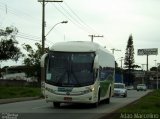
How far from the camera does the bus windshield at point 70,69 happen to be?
27344 millimetres

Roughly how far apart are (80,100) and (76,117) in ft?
17.5

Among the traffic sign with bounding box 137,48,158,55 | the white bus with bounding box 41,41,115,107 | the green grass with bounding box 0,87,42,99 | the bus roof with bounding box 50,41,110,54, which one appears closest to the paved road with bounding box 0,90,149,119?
the white bus with bounding box 41,41,115,107

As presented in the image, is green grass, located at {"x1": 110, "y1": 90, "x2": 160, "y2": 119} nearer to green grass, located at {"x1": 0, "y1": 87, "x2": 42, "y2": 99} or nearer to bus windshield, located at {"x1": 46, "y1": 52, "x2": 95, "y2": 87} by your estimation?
bus windshield, located at {"x1": 46, "y1": 52, "x2": 95, "y2": 87}

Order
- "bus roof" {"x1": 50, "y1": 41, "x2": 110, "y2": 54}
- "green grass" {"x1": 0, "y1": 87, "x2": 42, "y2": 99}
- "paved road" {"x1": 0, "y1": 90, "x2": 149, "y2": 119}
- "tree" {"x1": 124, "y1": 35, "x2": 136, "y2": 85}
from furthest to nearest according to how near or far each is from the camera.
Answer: "tree" {"x1": 124, "y1": 35, "x2": 136, "y2": 85} < "green grass" {"x1": 0, "y1": 87, "x2": 42, "y2": 99} < "bus roof" {"x1": 50, "y1": 41, "x2": 110, "y2": 54} < "paved road" {"x1": 0, "y1": 90, "x2": 149, "y2": 119}

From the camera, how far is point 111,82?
3659cm

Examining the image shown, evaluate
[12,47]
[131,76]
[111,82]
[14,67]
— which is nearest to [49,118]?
[111,82]

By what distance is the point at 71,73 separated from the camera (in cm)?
2745

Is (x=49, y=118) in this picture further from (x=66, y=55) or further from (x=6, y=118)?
(x=66, y=55)

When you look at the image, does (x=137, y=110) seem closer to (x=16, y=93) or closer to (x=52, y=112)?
(x=52, y=112)

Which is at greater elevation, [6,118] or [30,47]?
[30,47]

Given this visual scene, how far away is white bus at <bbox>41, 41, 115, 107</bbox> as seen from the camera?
89.1 ft

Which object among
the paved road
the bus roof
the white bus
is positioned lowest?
the paved road

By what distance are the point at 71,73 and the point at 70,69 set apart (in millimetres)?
226

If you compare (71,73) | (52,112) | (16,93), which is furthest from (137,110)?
(16,93)
